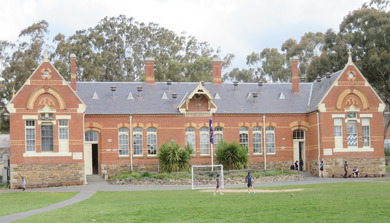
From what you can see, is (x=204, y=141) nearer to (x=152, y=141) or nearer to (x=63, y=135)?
(x=152, y=141)

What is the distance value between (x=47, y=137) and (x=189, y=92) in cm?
1244

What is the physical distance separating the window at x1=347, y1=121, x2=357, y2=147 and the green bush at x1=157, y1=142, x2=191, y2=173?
1345cm

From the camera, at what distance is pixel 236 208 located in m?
25.4

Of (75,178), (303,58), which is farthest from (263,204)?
(303,58)

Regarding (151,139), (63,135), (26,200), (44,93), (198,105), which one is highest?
(44,93)

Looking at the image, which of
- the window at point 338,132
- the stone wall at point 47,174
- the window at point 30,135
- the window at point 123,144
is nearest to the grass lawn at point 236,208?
the stone wall at point 47,174

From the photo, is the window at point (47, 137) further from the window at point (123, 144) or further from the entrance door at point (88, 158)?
the window at point (123, 144)

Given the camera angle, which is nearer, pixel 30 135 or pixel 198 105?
pixel 30 135

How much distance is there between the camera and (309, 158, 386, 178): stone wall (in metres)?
46.9

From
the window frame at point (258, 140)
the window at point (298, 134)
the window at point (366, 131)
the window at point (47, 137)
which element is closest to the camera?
the window at point (47, 137)

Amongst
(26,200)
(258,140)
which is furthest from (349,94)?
(26,200)

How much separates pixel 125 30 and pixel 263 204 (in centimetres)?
5472

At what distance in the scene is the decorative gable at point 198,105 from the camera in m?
48.0

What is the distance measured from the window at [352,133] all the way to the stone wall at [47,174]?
70.7 feet
